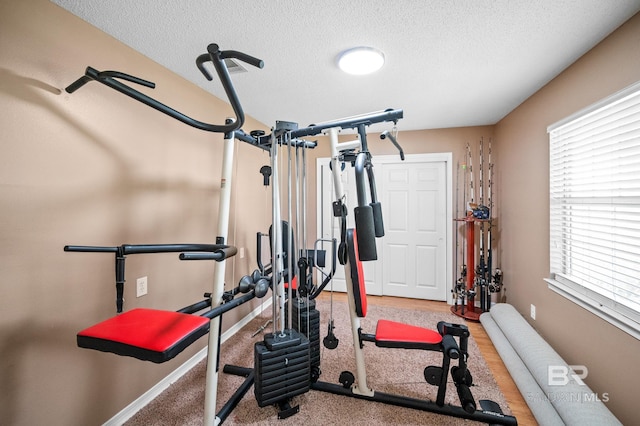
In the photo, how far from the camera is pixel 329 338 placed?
6.48 feet

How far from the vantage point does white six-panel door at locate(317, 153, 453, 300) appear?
3.61m

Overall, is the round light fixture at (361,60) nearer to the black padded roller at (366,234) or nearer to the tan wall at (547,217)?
the black padded roller at (366,234)

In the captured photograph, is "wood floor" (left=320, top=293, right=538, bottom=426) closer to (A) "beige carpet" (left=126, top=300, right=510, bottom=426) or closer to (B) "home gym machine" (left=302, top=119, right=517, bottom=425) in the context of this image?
(A) "beige carpet" (left=126, top=300, right=510, bottom=426)

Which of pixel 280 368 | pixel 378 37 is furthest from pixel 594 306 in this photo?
pixel 378 37

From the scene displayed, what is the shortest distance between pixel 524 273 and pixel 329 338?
7.17ft

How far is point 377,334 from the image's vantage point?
5.55ft

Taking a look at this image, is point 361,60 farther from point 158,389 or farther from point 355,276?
point 158,389

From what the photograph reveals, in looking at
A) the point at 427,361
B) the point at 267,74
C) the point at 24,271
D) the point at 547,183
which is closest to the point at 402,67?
the point at 267,74

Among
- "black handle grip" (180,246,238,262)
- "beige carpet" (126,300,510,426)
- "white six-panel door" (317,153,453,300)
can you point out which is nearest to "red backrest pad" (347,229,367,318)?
"beige carpet" (126,300,510,426)

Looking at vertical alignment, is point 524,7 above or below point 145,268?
above

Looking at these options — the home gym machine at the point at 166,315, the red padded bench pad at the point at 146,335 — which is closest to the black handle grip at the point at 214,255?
the home gym machine at the point at 166,315

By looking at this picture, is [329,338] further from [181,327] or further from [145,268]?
[145,268]

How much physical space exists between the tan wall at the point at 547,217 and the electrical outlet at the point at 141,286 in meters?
2.95

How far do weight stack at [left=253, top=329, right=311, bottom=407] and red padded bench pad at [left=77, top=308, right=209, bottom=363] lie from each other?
18.1 inches
